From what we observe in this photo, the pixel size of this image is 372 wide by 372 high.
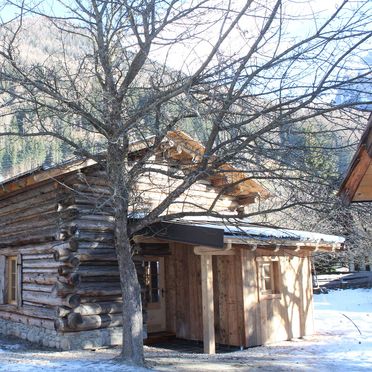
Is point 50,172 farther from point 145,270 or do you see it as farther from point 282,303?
point 282,303

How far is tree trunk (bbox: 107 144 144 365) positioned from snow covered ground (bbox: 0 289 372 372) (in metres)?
0.40

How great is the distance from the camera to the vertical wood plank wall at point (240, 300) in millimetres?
12656

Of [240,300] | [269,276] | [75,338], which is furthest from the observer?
[269,276]

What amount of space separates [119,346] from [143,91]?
5925mm

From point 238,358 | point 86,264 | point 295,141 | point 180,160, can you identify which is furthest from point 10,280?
point 295,141

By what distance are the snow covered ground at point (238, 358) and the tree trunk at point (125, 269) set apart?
0.40 m

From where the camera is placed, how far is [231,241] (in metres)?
11.0

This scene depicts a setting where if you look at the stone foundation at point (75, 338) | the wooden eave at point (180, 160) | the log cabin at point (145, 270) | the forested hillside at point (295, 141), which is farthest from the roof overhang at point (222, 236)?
the stone foundation at point (75, 338)

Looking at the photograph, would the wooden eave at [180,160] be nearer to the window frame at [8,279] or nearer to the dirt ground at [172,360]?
the window frame at [8,279]

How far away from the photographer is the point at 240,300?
41.4 ft

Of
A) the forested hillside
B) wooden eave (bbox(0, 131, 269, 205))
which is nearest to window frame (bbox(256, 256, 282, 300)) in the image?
wooden eave (bbox(0, 131, 269, 205))

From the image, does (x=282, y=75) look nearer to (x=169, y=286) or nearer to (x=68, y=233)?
(x=68, y=233)

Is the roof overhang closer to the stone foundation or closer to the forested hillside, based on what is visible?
the forested hillside

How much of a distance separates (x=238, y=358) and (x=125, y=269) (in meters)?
3.24
